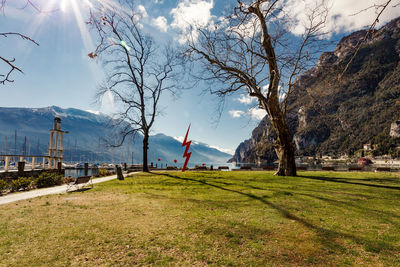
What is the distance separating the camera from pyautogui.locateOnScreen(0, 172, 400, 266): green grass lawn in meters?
4.28

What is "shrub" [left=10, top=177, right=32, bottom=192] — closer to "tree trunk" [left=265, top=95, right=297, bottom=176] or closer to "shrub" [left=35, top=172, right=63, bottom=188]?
"shrub" [left=35, top=172, right=63, bottom=188]

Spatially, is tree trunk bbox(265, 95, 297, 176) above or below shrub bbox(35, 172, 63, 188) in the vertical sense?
above

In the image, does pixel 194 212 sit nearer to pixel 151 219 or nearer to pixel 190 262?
pixel 151 219

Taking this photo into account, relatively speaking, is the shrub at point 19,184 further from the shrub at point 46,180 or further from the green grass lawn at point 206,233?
the green grass lawn at point 206,233

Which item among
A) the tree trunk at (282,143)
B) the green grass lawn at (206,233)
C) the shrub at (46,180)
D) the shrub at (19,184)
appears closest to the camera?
the green grass lawn at (206,233)

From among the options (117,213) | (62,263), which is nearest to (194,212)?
(117,213)

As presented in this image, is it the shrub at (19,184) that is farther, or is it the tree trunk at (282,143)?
the tree trunk at (282,143)

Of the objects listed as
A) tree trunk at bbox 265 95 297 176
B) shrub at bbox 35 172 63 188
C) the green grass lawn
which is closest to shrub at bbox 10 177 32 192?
shrub at bbox 35 172 63 188

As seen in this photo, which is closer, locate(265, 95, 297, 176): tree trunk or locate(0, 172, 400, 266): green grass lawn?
locate(0, 172, 400, 266): green grass lawn

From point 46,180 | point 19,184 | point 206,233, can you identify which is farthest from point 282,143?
point 19,184

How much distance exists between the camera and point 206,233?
5508mm

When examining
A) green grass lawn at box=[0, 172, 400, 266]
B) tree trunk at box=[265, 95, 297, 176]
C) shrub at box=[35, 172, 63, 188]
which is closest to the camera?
green grass lawn at box=[0, 172, 400, 266]

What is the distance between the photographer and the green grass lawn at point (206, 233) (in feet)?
14.0

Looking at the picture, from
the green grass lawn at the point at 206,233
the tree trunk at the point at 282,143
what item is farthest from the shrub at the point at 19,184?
the tree trunk at the point at 282,143
